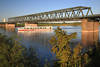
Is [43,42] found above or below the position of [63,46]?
below

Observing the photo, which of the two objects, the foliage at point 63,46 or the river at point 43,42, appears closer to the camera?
the foliage at point 63,46

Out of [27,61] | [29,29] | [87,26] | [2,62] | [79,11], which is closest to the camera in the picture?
[2,62]

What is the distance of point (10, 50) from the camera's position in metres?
8.88

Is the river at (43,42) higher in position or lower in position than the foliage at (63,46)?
lower

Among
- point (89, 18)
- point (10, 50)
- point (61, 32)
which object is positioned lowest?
point (10, 50)

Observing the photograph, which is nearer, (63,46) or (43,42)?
(63,46)

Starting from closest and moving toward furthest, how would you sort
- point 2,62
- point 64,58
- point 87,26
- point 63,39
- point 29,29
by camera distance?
1. point 2,62
2. point 63,39
3. point 64,58
4. point 87,26
5. point 29,29

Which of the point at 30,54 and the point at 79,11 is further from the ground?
the point at 79,11

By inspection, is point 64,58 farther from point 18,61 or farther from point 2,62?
point 2,62

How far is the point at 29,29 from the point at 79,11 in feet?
153

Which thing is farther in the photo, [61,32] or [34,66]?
[34,66]

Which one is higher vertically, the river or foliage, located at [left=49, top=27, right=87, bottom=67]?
foliage, located at [left=49, top=27, right=87, bottom=67]

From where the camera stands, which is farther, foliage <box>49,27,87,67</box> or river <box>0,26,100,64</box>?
river <box>0,26,100,64</box>

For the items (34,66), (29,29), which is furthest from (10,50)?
(29,29)
